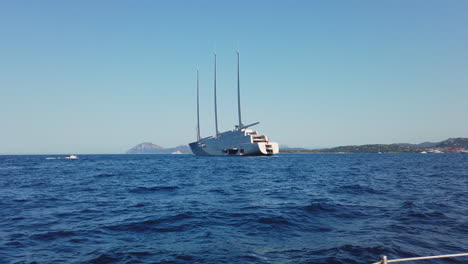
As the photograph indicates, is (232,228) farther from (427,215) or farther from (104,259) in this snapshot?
(427,215)

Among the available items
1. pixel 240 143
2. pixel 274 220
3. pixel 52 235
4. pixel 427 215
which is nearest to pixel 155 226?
pixel 52 235

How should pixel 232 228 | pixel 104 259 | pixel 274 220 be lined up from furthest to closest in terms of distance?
pixel 274 220 < pixel 232 228 < pixel 104 259

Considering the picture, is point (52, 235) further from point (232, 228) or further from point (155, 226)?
point (232, 228)

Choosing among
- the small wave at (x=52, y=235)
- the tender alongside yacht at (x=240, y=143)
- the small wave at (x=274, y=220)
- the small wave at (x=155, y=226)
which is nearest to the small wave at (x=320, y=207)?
the small wave at (x=274, y=220)

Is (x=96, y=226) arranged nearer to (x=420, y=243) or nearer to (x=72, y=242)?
(x=72, y=242)

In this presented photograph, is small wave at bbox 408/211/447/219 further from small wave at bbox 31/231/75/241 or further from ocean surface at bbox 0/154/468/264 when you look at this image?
small wave at bbox 31/231/75/241

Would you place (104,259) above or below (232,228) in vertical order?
above

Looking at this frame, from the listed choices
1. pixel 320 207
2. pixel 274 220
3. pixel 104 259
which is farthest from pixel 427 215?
pixel 104 259

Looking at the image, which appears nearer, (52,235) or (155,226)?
(52,235)

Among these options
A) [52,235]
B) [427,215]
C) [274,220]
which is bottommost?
[427,215]

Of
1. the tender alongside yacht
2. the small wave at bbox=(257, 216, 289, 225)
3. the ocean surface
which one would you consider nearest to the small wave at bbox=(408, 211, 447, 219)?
the ocean surface

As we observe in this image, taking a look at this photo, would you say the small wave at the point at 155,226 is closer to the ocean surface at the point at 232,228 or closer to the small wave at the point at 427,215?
the ocean surface at the point at 232,228

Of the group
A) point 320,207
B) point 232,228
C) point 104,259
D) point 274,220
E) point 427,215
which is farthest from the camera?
point 320,207

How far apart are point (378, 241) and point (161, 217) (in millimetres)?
8045
